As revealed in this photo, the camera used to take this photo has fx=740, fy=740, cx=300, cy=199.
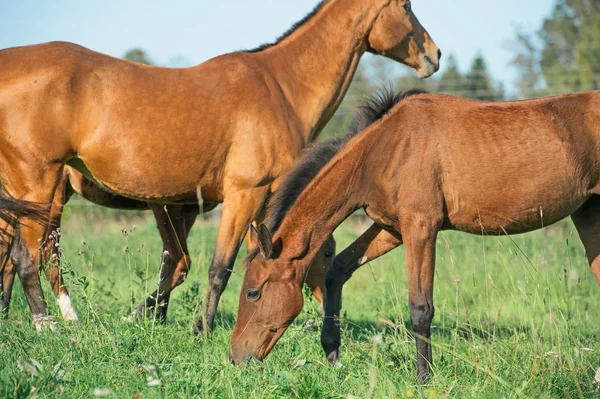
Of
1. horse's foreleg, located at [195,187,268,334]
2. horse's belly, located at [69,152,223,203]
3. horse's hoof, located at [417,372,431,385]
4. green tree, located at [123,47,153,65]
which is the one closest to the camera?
horse's hoof, located at [417,372,431,385]

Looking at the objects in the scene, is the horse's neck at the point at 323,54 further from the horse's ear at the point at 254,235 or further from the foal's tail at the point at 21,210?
the foal's tail at the point at 21,210

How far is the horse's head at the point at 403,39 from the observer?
254 inches

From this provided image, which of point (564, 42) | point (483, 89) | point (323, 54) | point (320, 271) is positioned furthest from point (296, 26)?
point (564, 42)

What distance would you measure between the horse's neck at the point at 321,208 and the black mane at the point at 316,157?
0.29ft

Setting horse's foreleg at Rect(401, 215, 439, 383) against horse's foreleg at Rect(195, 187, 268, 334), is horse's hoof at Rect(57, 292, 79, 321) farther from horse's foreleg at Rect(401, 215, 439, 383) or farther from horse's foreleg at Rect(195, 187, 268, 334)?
horse's foreleg at Rect(401, 215, 439, 383)

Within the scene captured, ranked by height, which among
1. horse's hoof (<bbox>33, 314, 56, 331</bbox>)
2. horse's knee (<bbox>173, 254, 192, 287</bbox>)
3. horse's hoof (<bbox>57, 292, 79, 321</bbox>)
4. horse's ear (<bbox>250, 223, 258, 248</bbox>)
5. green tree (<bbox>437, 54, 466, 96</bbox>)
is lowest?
green tree (<bbox>437, 54, 466, 96</bbox>)

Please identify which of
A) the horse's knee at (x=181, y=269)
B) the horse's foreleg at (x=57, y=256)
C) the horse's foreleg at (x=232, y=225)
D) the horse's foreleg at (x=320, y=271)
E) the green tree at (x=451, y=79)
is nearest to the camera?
the horse's foreleg at (x=57, y=256)

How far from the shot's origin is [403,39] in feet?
21.4

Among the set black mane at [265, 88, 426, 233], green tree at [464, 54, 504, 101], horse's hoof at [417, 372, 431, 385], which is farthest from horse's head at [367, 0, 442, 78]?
green tree at [464, 54, 504, 101]

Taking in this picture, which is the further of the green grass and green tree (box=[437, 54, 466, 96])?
green tree (box=[437, 54, 466, 96])

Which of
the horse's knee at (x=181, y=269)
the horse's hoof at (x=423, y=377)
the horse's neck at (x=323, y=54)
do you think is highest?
the horse's neck at (x=323, y=54)

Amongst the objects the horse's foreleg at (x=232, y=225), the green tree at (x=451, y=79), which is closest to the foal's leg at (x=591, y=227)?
the horse's foreleg at (x=232, y=225)

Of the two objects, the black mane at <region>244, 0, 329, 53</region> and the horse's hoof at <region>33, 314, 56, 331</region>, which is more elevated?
the black mane at <region>244, 0, 329, 53</region>

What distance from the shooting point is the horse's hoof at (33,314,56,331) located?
4.89 meters
